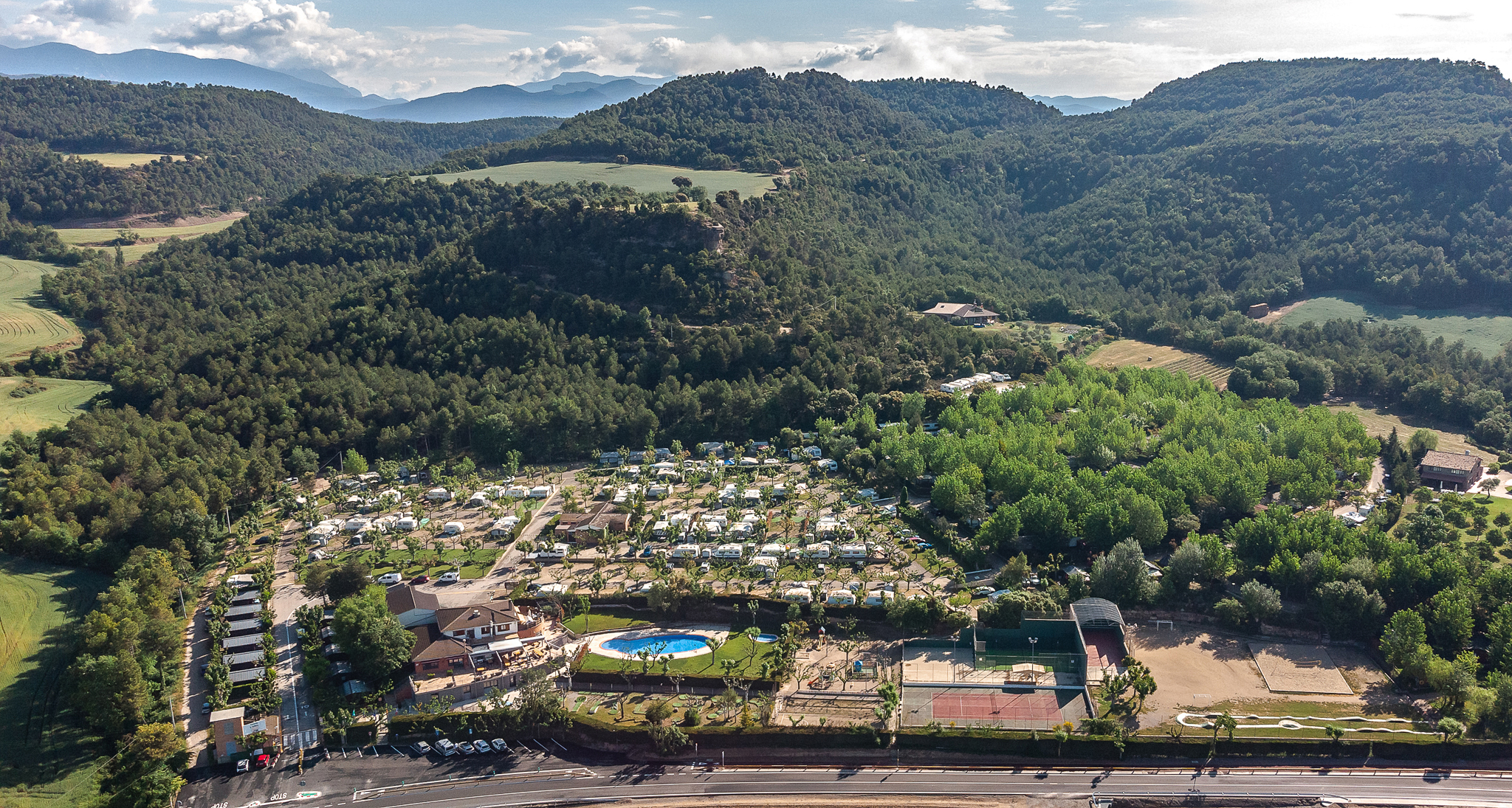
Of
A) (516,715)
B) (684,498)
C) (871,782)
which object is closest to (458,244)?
(684,498)

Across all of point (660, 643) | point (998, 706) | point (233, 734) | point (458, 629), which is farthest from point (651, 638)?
point (233, 734)

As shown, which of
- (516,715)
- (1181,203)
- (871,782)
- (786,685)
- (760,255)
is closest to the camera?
(871,782)

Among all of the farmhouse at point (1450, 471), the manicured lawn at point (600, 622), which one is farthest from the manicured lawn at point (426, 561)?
the farmhouse at point (1450, 471)

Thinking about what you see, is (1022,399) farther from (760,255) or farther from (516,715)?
(516,715)

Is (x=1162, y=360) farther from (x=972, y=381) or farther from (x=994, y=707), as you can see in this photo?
(x=994, y=707)

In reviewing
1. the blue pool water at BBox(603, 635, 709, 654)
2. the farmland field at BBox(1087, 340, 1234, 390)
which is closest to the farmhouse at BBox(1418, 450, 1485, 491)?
the farmland field at BBox(1087, 340, 1234, 390)

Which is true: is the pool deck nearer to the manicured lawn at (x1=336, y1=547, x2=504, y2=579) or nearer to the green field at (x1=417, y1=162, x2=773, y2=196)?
the manicured lawn at (x1=336, y1=547, x2=504, y2=579)
